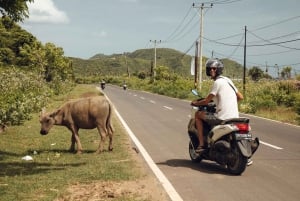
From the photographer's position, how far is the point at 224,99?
8633mm

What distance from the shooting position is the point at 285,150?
464 inches

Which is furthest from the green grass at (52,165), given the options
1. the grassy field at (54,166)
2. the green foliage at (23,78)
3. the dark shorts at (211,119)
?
the green foliage at (23,78)

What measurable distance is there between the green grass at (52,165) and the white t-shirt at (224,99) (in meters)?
2.08

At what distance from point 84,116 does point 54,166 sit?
→ 2.04 meters

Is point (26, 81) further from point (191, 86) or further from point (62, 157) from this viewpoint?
point (191, 86)

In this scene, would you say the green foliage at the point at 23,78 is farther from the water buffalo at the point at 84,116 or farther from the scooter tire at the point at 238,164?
the scooter tire at the point at 238,164

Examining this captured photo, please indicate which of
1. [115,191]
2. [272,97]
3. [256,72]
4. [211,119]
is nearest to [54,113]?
[211,119]

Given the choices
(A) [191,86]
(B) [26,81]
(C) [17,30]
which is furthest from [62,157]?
(C) [17,30]

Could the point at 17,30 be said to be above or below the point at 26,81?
above

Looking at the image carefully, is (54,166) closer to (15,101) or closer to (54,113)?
(54,113)

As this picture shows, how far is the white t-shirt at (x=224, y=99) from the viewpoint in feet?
28.3

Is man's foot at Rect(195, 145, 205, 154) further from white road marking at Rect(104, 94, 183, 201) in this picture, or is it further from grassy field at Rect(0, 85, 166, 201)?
grassy field at Rect(0, 85, 166, 201)

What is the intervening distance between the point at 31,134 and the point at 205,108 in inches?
296

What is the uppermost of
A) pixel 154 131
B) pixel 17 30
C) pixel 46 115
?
pixel 17 30
